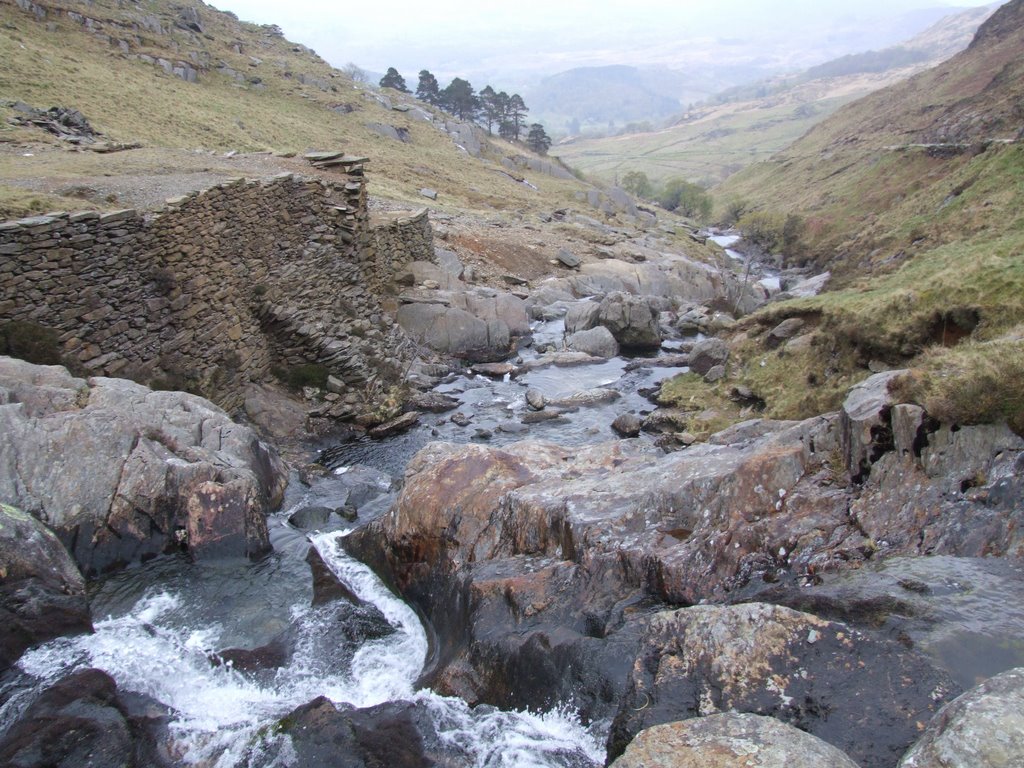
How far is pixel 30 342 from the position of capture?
16000mm

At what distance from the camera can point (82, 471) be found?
1345 centimetres

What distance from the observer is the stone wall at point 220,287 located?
55.2 ft

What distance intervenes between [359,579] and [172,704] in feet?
14.6

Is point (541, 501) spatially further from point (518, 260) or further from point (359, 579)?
point (518, 260)

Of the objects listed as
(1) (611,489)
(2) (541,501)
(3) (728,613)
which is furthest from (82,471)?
(3) (728,613)

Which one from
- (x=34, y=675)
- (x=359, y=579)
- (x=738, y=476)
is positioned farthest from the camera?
(x=359, y=579)

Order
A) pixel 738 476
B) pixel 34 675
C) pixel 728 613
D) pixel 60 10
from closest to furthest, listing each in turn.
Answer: pixel 728 613
pixel 34 675
pixel 738 476
pixel 60 10

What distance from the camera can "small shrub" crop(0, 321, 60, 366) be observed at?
15.7m

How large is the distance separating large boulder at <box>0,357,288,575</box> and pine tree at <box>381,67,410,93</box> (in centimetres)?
12317

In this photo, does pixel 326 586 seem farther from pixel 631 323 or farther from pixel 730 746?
pixel 631 323

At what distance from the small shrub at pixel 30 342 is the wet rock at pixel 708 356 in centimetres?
2268

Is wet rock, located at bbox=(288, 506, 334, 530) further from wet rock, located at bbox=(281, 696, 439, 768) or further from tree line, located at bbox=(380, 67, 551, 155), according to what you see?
tree line, located at bbox=(380, 67, 551, 155)

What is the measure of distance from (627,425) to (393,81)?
12256 cm

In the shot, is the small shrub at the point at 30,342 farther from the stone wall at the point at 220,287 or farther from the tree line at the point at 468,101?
the tree line at the point at 468,101
